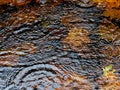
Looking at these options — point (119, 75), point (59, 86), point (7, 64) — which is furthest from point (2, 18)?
point (119, 75)

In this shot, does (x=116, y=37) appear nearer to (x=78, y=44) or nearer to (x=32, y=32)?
(x=78, y=44)

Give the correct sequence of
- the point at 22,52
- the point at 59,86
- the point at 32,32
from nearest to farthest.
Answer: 1. the point at 59,86
2. the point at 22,52
3. the point at 32,32

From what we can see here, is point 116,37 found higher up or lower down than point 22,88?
higher up

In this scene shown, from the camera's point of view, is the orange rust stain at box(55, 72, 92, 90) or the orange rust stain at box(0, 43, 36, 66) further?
the orange rust stain at box(0, 43, 36, 66)

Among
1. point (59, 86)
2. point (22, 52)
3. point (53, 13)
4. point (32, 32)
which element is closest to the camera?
point (59, 86)

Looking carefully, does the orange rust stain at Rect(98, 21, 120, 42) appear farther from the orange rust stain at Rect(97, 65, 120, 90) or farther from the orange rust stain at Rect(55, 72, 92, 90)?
the orange rust stain at Rect(55, 72, 92, 90)

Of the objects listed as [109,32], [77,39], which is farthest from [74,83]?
[109,32]

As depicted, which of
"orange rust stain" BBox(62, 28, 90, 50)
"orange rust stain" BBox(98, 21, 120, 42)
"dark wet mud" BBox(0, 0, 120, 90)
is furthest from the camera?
"orange rust stain" BBox(98, 21, 120, 42)

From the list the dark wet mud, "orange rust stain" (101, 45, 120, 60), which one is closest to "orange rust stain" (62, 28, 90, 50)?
the dark wet mud

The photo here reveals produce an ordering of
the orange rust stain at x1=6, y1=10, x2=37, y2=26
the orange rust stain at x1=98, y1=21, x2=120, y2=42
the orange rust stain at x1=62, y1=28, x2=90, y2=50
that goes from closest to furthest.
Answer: the orange rust stain at x1=62, y1=28, x2=90, y2=50 → the orange rust stain at x1=98, y1=21, x2=120, y2=42 → the orange rust stain at x1=6, y1=10, x2=37, y2=26
